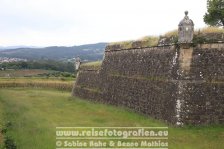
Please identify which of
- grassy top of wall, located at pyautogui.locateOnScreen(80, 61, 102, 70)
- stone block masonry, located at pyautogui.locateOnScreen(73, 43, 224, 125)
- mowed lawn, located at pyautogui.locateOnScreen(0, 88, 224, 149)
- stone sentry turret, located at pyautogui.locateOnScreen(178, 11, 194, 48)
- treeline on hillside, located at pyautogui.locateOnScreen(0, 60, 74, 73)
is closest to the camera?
mowed lawn, located at pyautogui.locateOnScreen(0, 88, 224, 149)

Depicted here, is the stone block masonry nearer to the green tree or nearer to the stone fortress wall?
the stone fortress wall

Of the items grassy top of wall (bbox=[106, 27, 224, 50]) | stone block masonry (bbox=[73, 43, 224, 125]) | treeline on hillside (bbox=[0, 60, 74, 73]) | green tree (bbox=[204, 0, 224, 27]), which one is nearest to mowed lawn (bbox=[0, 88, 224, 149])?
stone block masonry (bbox=[73, 43, 224, 125])

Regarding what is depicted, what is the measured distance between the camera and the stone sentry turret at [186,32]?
67.6 feet

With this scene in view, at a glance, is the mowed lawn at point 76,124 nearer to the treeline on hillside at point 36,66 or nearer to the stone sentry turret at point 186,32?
the stone sentry turret at point 186,32

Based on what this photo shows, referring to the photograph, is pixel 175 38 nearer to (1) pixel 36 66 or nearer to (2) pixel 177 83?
(2) pixel 177 83

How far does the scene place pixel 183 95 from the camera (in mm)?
20453

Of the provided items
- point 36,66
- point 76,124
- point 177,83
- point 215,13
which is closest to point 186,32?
point 177,83

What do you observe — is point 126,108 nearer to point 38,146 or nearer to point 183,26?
point 183,26

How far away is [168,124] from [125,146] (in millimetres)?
5278

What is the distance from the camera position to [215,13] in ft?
103

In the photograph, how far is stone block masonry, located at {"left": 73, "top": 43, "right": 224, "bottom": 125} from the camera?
20.2m

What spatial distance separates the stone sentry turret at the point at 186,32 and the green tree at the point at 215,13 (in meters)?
11.2

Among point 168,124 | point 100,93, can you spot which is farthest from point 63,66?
point 168,124

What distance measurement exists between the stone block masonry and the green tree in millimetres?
7308
